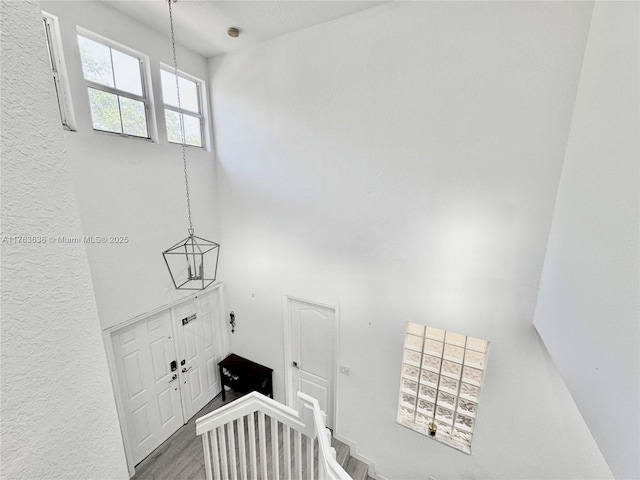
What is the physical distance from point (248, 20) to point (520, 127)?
2.96m

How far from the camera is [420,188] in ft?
9.39

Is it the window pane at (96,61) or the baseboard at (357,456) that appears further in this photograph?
the baseboard at (357,456)

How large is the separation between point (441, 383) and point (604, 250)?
2.35 m

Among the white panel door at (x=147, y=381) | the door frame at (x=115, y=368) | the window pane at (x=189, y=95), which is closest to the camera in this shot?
the door frame at (x=115, y=368)

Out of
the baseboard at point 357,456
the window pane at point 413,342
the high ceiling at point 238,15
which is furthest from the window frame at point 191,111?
the baseboard at point 357,456

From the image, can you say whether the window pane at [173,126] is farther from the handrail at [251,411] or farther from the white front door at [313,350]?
the handrail at [251,411]

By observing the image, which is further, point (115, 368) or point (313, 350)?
point (313, 350)

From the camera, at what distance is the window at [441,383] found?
2.97m

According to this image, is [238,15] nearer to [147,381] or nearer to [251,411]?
[251,411]

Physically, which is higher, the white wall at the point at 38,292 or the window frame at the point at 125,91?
the window frame at the point at 125,91

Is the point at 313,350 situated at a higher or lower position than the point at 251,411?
lower

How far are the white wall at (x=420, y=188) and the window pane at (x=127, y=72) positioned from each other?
0.98m

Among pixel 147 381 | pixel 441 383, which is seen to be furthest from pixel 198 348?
pixel 441 383

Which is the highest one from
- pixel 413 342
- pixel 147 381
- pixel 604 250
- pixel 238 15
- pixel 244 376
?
pixel 238 15
